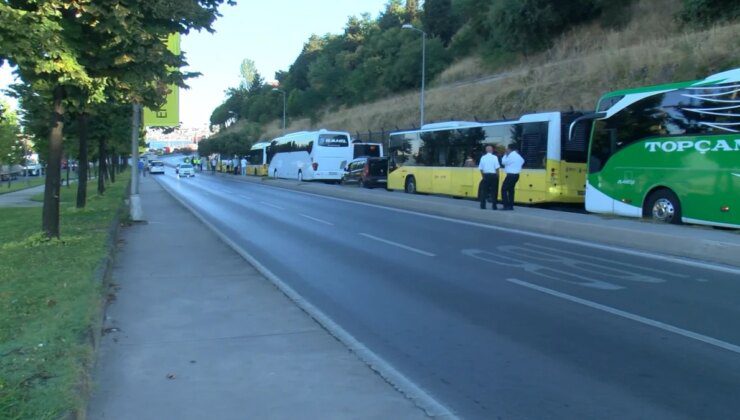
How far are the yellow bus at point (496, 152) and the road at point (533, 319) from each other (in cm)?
659

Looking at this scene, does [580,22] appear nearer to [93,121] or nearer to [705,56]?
[705,56]

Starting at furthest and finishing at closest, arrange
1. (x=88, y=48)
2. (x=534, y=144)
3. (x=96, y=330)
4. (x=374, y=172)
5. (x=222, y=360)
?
(x=374, y=172), (x=534, y=144), (x=88, y=48), (x=96, y=330), (x=222, y=360)

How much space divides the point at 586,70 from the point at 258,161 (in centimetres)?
3336

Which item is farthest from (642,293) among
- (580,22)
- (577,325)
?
(580,22)

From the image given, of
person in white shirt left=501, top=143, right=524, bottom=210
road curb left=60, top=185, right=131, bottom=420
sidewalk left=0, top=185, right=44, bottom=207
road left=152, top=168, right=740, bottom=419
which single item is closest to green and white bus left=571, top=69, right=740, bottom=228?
person in white shirt left=501, top=143, right=524, bottom=210

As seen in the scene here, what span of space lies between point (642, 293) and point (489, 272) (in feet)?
7.56

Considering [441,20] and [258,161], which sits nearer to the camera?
[258,161]

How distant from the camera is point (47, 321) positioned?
6215mm

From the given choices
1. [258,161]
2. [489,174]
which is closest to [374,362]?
[489,174]

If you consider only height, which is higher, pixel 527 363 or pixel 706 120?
pixel 706 120

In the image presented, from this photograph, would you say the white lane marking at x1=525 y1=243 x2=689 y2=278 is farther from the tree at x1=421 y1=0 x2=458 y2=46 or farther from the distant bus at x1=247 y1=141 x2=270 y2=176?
the tree at x1=421 y1=0 x2=458 y2=46

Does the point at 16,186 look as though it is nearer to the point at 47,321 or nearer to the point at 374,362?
the point at 47,321

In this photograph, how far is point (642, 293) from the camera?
840 centimetres

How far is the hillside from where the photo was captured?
97.6ft
